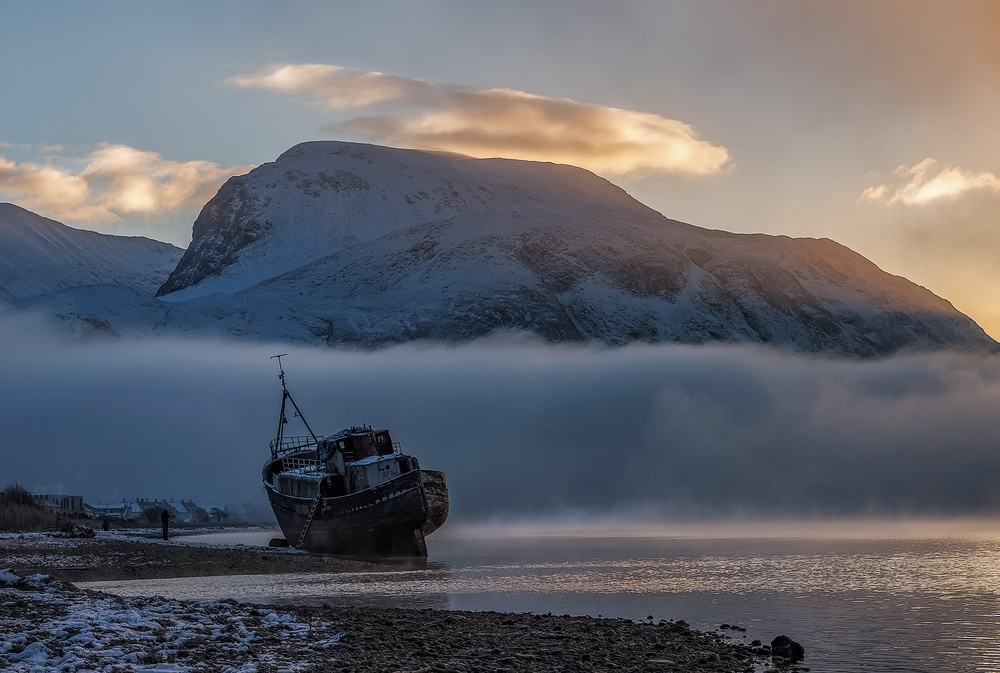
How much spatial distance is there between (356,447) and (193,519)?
109 m

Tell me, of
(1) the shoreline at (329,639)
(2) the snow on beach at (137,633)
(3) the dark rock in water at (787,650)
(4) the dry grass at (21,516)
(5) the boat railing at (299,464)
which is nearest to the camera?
(2) the snow on beach at (137,633)

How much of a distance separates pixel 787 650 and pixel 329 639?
13.2 metres

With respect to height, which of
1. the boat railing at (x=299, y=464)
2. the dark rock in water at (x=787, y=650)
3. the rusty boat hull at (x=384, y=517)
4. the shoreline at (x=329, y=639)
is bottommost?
the dark rock in water at (x=787, y=650)

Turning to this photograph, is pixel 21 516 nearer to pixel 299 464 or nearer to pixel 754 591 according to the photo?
pixel 299 464

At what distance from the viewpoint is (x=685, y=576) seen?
215 feet

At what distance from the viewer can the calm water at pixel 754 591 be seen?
123 feet

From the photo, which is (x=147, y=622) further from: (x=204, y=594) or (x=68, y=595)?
(x=204, y=594)

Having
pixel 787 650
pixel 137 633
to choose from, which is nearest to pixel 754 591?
pixel 787 650

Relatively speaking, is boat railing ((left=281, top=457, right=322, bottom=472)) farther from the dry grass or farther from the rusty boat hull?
the dry grass

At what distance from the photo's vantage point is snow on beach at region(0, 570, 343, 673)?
25391mm

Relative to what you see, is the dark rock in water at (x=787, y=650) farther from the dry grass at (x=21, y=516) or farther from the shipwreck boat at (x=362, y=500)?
the dry grass at (x=21, y=516)

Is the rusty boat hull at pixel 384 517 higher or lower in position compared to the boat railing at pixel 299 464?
lower

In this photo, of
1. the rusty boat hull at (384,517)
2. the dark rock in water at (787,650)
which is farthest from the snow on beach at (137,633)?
the rusty boat hull at (384,517)

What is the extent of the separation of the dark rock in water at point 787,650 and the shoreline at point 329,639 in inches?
16.2
